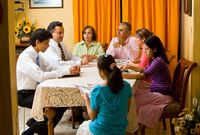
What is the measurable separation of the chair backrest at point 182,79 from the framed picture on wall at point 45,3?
8.37ft

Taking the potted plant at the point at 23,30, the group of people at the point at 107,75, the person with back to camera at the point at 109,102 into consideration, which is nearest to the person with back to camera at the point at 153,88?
the group of people at the point at 107,75

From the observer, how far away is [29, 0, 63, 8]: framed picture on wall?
566 centimetres

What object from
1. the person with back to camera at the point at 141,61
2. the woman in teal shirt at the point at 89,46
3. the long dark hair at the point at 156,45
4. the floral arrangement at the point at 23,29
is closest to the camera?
the long dark hair at the point at 156,45

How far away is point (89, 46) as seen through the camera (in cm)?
470

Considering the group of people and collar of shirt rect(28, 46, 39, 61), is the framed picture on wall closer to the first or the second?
the group of people

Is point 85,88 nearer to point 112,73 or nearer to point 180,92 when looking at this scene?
point 112,73

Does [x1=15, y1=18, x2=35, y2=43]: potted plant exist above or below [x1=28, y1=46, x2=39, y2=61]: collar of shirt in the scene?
above

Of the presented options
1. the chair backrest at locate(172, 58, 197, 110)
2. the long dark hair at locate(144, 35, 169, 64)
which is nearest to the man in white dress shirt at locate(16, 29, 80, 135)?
the long dark hair at locate(144, 35, 169, 64)

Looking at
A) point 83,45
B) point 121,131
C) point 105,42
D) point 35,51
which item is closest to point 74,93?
point 121,131

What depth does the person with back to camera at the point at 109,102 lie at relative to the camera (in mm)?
2705

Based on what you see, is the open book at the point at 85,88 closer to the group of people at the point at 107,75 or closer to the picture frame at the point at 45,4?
the group of people at the point at 107,75

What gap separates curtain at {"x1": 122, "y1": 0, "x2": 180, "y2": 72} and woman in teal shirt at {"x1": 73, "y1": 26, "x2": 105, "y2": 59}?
0.91 meters

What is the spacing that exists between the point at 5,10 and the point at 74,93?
0.91 m

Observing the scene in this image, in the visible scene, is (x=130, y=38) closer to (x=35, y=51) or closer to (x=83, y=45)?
(x=83, y=45)
